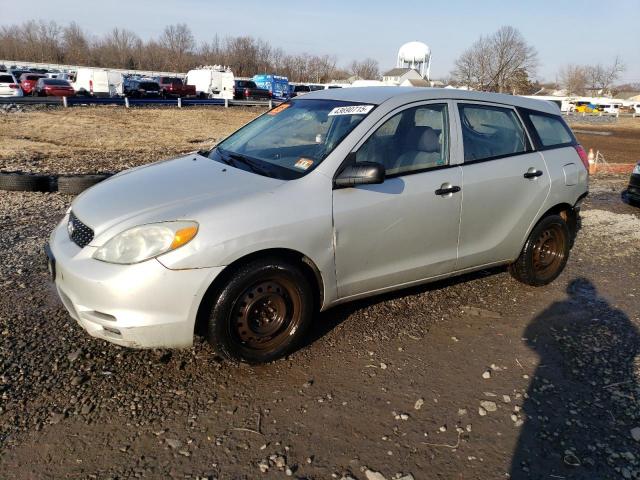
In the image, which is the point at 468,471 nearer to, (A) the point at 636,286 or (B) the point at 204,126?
(A) the point at 636,286

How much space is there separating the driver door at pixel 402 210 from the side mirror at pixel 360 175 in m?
0.07

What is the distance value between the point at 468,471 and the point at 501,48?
77255mm

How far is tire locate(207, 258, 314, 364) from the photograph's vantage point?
3111mm

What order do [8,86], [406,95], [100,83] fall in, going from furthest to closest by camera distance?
[100,83]
[8,86]
[406,95]

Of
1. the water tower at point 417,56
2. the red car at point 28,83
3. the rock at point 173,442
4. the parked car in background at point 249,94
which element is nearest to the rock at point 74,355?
the rock at point 173,442

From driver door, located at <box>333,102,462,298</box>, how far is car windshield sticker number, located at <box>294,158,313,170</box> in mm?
291

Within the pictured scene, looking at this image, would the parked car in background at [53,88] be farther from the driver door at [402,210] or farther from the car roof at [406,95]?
the driver door at [402,210]

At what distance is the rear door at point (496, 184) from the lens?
409 centimetres

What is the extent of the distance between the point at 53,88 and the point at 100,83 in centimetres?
592

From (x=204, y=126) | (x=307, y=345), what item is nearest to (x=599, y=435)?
(x=307, y=345)

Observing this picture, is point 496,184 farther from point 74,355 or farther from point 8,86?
point 8,86

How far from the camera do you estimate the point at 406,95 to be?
3.92m

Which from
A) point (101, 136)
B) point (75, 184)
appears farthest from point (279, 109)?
point (101, 136)

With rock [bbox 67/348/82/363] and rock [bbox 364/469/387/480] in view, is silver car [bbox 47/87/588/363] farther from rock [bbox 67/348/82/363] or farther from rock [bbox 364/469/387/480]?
rock [bbox 364/469/387/480]
